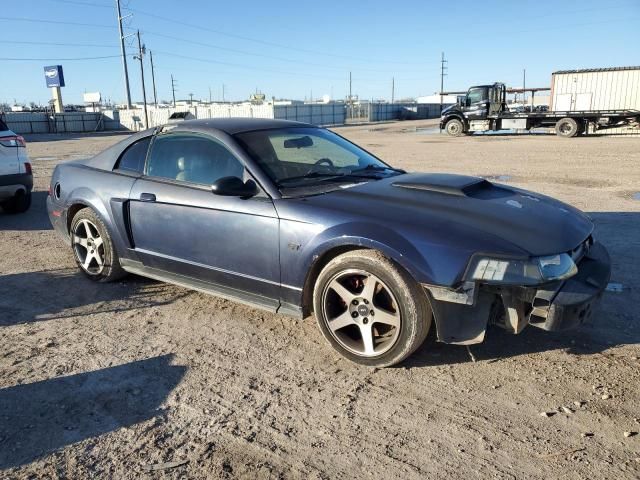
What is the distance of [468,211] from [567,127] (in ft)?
85.7

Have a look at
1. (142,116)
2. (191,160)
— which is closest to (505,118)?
(191,160)

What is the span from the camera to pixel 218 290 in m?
3.89

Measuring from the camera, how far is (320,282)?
3.33 metres

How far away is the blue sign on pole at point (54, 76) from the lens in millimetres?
57344

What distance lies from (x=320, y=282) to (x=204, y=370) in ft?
2.97

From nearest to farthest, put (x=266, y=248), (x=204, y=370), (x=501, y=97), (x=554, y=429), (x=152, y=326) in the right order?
(x=554, y=429) < (x=204, y=370) < (x=266, y=248) < (x=152, y=326) < (x=501, y=97)

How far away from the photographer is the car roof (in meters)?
4.11

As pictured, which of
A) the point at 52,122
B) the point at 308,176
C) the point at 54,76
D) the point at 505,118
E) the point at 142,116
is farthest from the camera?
the point at 54,76

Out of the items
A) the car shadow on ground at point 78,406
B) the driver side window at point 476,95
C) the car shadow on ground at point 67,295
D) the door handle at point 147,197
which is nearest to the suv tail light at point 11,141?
the car shadow on ground at point 67,295

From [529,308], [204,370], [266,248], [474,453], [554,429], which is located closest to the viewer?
[474,453]

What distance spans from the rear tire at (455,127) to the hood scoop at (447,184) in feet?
86.7

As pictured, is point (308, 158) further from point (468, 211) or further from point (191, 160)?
point (468, 211)

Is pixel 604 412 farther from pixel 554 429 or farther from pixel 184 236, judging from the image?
pixel 184 236

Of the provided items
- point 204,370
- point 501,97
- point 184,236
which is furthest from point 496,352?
point 501,97
